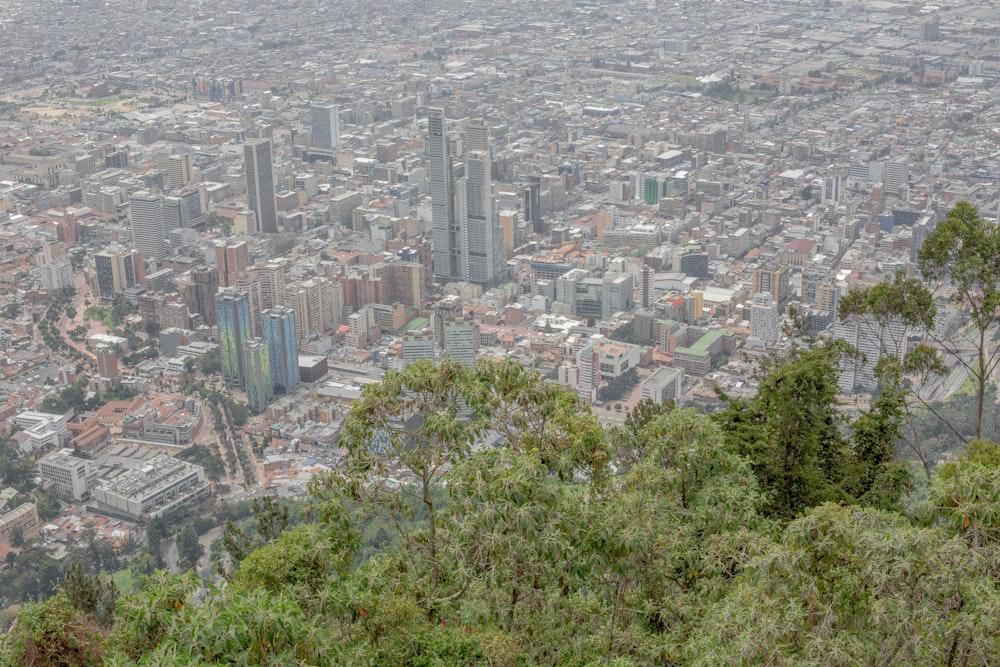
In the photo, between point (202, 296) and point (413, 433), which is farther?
point (202, 296)

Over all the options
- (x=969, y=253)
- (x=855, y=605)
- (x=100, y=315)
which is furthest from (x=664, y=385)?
(x=855, y=605)

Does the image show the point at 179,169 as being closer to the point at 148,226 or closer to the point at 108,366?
the point at 148,226

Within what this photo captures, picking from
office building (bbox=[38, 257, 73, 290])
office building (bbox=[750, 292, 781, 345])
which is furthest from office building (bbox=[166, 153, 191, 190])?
office building (bbox=[750, 292, 781, 345])

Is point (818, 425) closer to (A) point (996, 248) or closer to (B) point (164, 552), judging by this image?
(A) point (996, 248)

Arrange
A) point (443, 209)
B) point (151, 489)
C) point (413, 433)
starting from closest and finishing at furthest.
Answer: point (413, 433) < point (151, 489) < point (443, 209)

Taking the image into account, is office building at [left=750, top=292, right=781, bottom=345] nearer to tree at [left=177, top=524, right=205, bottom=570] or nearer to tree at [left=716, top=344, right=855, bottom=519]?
tree at [left=177, top=524, right=205, bottom=570]

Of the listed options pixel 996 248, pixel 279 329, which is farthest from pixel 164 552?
pixel 996 248

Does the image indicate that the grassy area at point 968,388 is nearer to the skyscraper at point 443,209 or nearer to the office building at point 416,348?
the office building at point 416,348
